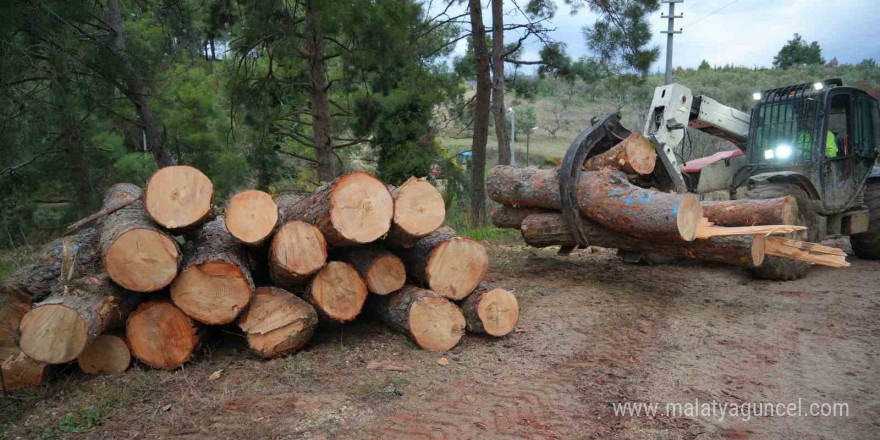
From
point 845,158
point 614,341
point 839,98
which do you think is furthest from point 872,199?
point 614,341

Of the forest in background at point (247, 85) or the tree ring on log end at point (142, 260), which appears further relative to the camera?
the forest in background at point (247, 85)

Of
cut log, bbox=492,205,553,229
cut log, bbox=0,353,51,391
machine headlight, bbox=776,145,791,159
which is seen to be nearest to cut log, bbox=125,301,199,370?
cut log, bbox=0,353,51,391

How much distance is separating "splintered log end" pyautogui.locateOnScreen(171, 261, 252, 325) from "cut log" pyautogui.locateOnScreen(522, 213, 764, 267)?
362 cm

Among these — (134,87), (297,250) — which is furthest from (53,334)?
(134,87)

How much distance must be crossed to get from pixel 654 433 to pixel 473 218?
7.71 meters

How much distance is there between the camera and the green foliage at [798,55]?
3378cm

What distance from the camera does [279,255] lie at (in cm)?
401

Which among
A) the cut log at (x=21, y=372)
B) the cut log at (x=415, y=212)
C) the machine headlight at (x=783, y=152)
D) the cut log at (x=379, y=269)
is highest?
the machine headlight at (x=783, y=152)

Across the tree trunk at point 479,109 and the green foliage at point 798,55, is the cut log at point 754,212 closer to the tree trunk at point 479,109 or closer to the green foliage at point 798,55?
the tree trunk at point 479,109

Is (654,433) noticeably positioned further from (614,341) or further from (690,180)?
(690,180)

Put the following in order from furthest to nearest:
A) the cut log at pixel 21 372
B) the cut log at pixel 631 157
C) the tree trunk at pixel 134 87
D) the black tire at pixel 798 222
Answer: the tree trunk at pixel 134 87, the black tire at pixel 798 222, the cut log at pixel 631 157, the cut log at pixel 21 372

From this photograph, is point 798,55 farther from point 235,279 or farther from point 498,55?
point 235,279

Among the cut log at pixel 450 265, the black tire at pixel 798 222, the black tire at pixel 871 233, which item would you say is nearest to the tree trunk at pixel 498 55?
the black tire at pixel 798 222

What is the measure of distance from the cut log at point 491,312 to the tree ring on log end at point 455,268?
4.5 inches
